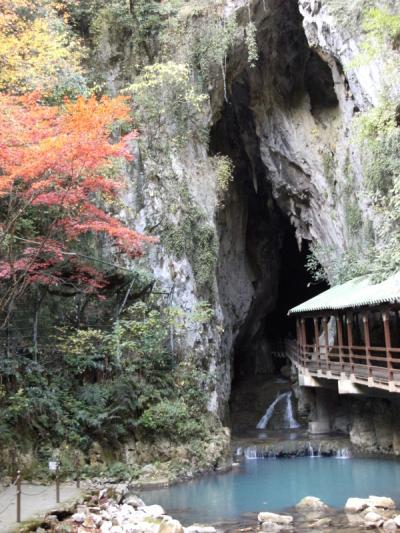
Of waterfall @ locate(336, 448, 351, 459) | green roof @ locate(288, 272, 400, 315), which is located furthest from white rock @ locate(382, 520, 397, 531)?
waterfall @ locate(336, 448, 351, 459)

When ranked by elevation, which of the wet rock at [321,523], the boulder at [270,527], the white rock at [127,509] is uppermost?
the white rock at [127,509]

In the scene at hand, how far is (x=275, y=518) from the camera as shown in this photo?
9094 mm

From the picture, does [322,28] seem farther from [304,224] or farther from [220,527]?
[220,527]

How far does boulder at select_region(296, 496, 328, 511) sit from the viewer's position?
Result: 992 centimetres

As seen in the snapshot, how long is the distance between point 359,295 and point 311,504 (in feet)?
19.6

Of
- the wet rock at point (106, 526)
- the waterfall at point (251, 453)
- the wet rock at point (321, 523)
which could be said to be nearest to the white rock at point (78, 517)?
the wet rock at point (106, 526)

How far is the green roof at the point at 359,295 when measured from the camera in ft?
40.5

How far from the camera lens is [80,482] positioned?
34.9ft

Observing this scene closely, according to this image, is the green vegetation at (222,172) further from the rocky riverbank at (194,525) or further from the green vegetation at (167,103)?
the rocky riverbank at (194,525)

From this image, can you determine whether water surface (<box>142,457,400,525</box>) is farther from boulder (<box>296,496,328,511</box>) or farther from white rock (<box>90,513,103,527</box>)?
white rock (<box>90,513,103,527</box>)

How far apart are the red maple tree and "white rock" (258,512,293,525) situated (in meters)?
6.11

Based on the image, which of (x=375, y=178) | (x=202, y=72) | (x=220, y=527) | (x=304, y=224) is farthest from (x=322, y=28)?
(x=220, y=527)

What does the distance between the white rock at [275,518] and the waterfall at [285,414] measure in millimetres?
11122

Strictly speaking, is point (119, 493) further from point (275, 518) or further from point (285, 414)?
point (285, 414)
